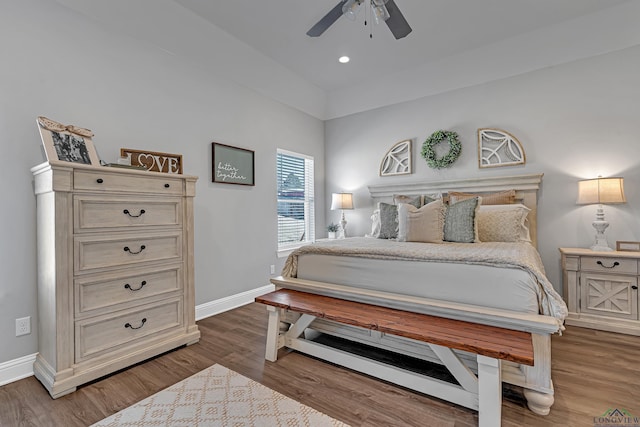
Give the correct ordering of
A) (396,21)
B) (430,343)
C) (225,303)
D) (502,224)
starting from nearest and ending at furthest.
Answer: (430,343), (396,21), (502,224), (225,303)

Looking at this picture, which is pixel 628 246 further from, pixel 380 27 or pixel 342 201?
pixel 380 27

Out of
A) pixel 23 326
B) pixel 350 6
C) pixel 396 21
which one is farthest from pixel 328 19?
pixel 23 326

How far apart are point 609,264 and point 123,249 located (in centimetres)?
413

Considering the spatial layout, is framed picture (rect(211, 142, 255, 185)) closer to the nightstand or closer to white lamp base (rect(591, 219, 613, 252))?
the nightstand

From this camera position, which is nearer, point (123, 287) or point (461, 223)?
point (123, 287)

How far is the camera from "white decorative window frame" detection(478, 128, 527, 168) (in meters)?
3.50

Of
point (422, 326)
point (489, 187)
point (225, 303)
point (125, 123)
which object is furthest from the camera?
point (489, 187)

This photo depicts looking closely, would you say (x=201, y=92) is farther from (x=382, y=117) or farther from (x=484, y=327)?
(x=484, y=327)

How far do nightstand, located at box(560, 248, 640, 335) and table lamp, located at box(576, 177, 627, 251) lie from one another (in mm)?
245

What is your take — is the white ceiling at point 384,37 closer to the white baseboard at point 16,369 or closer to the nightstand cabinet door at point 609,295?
the nightstand cabinet door at point 609,295

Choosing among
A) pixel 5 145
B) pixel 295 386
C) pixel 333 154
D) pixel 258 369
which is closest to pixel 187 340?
pixel 258 369

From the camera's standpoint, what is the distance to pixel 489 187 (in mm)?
3602

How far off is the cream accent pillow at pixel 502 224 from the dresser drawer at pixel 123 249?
9.55ft

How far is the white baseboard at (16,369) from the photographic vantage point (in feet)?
6.31
